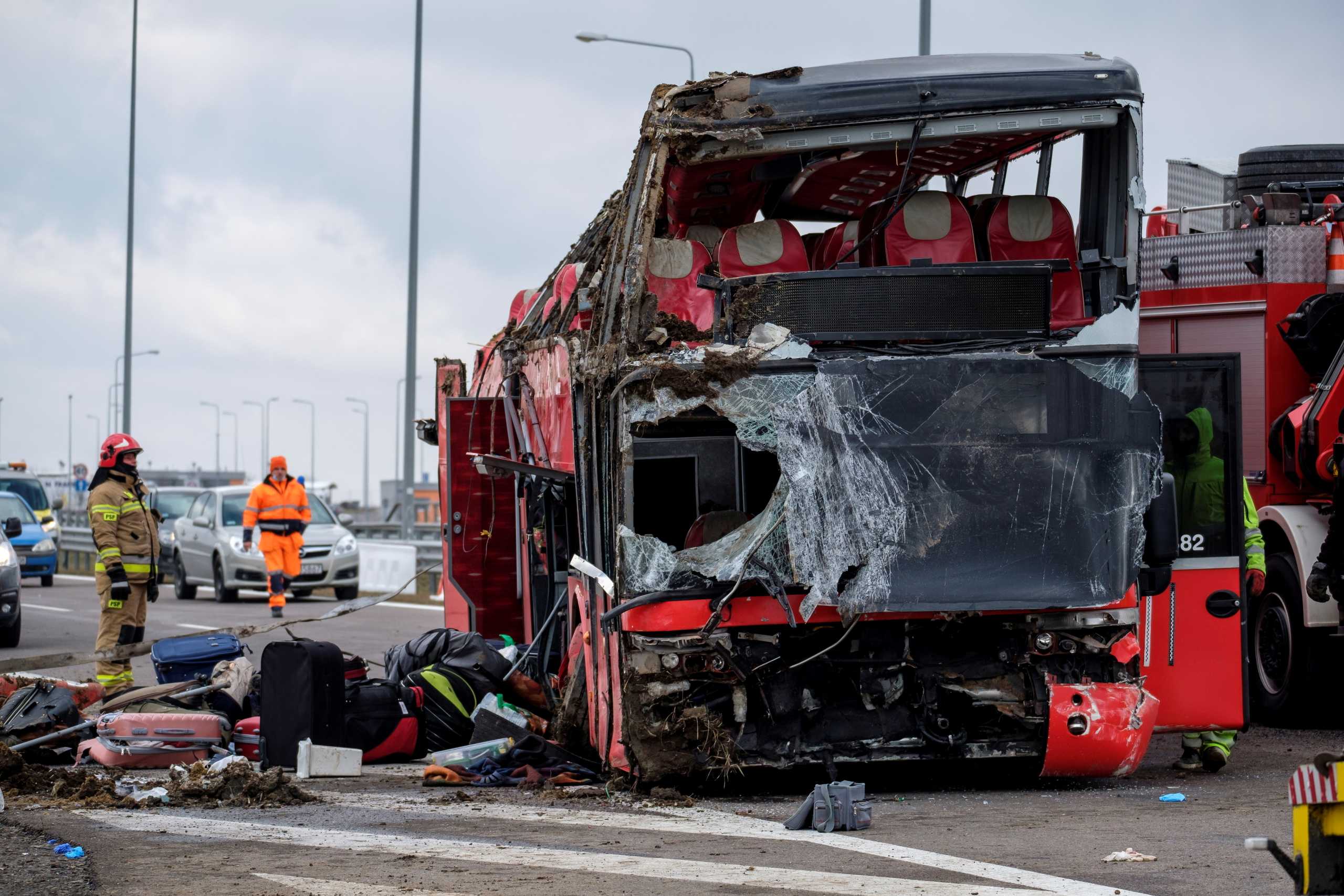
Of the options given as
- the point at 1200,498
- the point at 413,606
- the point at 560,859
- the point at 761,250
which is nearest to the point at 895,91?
the point at 761,250

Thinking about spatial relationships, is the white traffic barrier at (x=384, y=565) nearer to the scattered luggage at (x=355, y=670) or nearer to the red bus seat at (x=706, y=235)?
the scattered luggage at (x=355, y=670)

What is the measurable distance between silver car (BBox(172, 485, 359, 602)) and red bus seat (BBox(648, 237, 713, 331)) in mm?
15615

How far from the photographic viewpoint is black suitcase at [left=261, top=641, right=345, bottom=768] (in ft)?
28.9

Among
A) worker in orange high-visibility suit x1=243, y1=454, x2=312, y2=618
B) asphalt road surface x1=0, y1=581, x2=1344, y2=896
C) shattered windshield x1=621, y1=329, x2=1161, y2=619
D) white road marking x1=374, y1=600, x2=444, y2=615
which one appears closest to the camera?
asphalt road surface x1=0, y1=581, x2=1344, y2=896

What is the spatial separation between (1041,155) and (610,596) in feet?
9.05

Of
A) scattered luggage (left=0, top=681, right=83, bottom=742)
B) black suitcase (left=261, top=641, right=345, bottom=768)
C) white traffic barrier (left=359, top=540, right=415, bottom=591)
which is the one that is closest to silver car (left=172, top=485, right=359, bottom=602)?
white traffic barrier (left=359, top=540, right=415, bottom=591)

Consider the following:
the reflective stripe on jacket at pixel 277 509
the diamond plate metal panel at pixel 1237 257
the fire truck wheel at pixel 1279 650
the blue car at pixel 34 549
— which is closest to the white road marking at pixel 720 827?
the fire truck wheel at pixel 1279 650

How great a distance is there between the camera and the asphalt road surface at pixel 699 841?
5707 mm

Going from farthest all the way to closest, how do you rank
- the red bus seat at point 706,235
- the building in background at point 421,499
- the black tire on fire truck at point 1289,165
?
1. the building in background at point 421,499
2. the black tire on fire truck at point 1289,165
3. the red bus seat at point 706,235

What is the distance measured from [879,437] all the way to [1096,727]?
1.59 m

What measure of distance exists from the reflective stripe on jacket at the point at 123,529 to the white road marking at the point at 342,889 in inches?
259

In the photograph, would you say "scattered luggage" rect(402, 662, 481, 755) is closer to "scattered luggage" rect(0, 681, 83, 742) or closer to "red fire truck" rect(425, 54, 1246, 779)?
"red fire truck" rect(425, 54, 1246, 779)

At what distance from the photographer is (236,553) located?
24.1 metres

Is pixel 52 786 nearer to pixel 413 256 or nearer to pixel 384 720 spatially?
pixel 384 720
